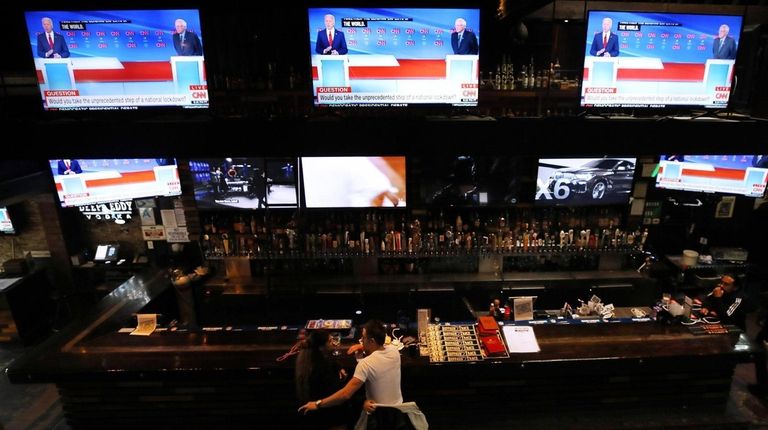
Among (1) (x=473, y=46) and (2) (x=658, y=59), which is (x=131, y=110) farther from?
(2) (x=658, y=59)

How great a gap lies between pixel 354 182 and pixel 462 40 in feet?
8.86

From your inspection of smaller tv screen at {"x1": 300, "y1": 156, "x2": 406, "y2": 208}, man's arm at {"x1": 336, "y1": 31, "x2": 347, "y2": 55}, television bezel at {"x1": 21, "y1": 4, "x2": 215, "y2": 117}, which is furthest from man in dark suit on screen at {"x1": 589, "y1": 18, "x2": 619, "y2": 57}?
television bezel at {"x1": 21, "y1": 4, "x2": 215, "y2": 117}

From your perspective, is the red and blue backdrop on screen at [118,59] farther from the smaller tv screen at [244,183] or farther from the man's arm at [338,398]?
the man's arm at [338,398]

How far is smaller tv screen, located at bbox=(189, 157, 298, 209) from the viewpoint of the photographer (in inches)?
225

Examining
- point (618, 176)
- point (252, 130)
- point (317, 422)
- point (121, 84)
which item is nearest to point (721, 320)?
point (618, 176)

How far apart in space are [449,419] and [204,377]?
233cm

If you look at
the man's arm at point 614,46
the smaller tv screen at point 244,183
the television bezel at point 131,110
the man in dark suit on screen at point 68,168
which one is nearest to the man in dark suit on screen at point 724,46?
the man's arm at point 614,46

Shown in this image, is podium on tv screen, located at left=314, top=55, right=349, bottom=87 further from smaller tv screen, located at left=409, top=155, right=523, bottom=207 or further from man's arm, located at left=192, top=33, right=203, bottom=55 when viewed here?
smaller tv screen, located at left=409, top=155, right=523, bottom=207

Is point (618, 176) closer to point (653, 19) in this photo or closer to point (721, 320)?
point (721, 320)

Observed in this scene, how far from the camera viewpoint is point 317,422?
3533 millimetres

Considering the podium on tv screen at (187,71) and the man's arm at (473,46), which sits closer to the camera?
the man's arm at (473,46)

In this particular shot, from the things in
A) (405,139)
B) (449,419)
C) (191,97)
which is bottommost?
(449,419)

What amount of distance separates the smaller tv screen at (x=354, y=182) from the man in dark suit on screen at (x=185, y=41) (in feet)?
7.58

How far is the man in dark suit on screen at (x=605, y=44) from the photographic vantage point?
10.5 feet
